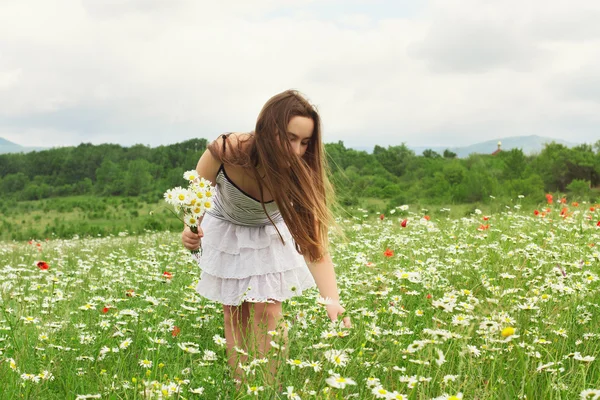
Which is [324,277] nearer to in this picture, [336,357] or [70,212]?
[336,357]

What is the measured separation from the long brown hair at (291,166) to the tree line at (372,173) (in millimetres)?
199

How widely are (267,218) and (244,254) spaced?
270 millimetres

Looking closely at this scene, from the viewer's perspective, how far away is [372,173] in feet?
90.8

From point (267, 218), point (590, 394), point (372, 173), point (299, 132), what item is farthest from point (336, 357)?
point (372, 173)

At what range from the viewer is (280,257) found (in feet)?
11.4

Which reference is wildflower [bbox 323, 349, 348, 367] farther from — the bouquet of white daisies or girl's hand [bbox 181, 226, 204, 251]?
girl's hand [bbox 181, 226, 204, 251]

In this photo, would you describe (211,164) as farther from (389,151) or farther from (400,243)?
(389,151)

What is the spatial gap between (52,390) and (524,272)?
9.83ft

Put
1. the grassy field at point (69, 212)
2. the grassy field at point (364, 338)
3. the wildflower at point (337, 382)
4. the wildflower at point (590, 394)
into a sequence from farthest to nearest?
the grassy field at point (69, 212)
the grassy field at point (364, 338)
the wildflower at point (337, 382)
the wildflower at point (590, 394)

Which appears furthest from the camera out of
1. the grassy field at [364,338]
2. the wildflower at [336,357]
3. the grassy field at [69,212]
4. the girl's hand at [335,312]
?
the grassy field at [69,212]

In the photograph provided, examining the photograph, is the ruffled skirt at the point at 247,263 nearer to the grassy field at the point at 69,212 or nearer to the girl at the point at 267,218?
the girl at the point at 267,218

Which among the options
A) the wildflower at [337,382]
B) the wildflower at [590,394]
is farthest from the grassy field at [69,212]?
the wildflower at [590,394]

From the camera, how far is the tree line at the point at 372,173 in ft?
62.2

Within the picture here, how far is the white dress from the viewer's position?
3.38 m
